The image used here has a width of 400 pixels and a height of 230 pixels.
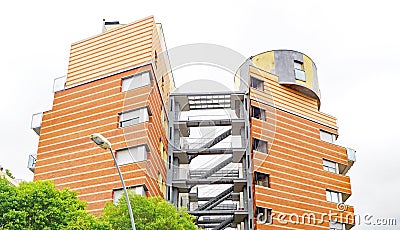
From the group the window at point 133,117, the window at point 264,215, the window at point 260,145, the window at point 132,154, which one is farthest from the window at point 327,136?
the window at point 132,154

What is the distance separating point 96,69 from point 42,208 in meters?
15.5

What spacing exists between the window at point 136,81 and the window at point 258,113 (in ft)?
35.0

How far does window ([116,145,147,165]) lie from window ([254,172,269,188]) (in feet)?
34.4

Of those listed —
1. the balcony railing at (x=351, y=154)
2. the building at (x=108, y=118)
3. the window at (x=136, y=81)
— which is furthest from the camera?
the balcony railing at (x=351, y=154)

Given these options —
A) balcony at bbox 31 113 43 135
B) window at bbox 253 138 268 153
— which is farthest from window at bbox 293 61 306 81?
balcony at bbox 31 113 43 135

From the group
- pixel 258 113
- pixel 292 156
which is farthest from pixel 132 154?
pixel 292 156

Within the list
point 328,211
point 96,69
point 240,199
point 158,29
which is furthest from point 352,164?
point 96,69

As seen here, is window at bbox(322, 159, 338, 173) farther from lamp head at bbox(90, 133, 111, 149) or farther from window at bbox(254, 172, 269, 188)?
lamp head at bbox(90, 133, 111, 149)

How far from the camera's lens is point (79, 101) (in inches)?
1382

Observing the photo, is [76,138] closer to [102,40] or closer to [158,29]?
[102,40]

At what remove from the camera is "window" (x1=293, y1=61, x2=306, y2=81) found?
1676 inches

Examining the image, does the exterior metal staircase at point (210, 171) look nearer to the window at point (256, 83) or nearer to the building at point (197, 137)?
the building at point (197, 137)

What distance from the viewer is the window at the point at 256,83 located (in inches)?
1617

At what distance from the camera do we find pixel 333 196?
4103cm
